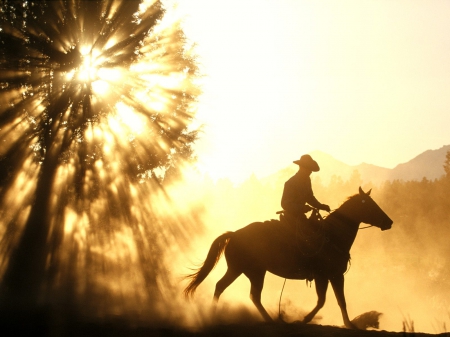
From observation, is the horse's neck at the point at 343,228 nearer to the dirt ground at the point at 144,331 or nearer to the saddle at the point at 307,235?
the saddle at the point at 307,235

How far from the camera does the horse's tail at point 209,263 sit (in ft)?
39.3

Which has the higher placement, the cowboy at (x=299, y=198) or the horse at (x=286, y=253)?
the cowboy at (x=299, y=198)

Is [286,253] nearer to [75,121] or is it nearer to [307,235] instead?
[307,235]

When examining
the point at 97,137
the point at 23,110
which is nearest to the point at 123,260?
the point at 97,137

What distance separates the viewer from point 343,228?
12117mm

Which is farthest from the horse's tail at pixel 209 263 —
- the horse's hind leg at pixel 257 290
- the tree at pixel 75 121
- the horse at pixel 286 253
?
the tree at pixel 75 121

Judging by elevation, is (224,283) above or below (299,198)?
below

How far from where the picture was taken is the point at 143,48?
62.2 feet

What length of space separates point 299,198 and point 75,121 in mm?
8678

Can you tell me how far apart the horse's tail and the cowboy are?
1.55 metres

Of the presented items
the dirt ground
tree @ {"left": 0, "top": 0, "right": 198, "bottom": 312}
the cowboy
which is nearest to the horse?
the cowboy

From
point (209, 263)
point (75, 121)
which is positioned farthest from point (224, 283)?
point (75, 121)

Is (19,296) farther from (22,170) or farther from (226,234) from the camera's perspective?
(226,234)

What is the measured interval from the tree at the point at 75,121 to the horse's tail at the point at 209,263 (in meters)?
5.19
